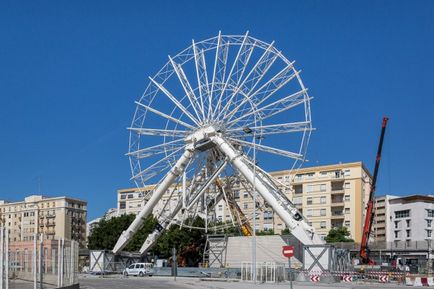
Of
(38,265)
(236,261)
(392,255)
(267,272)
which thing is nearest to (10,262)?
(38,265)

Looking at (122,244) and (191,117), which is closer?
(191,117)

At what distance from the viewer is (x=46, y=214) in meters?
197

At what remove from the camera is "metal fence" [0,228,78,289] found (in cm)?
2405

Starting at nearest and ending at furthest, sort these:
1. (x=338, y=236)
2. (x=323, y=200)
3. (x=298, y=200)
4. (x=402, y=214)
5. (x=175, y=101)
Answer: (x=175, y=101)
(x=338, y=236)
(x=323, y=200)
(x=298, y=200)
(x=402, y=214)

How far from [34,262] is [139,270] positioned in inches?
2253

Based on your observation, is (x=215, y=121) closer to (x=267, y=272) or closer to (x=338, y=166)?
(x=267, y=272)

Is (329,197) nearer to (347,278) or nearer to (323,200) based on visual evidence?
(323,200)

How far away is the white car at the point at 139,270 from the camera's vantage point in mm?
83062

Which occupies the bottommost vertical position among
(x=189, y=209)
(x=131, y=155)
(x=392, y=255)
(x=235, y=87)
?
(x=392, y=255)

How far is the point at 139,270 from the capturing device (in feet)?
274

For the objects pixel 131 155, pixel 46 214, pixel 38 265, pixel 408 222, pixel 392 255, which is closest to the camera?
pixel 38 265

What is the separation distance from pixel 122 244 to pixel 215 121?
75.0 feet

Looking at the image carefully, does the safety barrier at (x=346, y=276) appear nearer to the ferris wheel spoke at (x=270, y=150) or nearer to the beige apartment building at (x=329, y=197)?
the ferris wheel spoke at (x=270, y=150)

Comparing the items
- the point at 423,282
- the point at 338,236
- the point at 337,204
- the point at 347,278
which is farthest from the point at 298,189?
the point at 423,282
